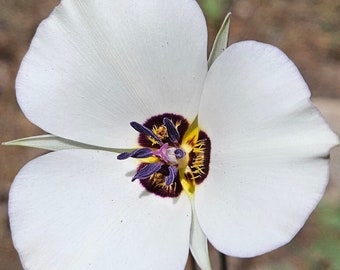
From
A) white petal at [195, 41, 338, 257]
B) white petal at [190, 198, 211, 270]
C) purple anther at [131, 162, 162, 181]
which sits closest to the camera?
white petal at [195, 41, 338, 257]

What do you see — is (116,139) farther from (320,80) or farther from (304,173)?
(320,80)

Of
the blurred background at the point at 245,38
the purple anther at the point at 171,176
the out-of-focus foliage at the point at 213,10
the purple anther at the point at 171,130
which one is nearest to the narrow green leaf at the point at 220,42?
the purple anther at the point at 171,130

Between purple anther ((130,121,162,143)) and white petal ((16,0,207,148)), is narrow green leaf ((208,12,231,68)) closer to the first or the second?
white petal ((16,0,207,148))

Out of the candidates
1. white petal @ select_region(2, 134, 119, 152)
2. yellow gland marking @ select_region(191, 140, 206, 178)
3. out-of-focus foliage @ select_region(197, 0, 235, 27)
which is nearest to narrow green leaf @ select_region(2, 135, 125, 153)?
white petal @ select_region(2, 134, 119, 152)

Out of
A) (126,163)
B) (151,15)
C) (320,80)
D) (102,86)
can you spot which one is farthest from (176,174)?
(320,80)

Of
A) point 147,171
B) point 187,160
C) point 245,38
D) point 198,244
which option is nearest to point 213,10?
point 245,38

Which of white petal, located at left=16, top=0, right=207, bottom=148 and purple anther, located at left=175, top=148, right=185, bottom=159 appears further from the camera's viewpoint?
purple anther, located at left=175, top=148, right=185, bottom=159

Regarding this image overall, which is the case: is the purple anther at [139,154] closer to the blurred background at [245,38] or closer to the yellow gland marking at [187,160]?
the yellow gland marking at [187,160]

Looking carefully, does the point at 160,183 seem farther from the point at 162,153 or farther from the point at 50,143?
the point at 50,143
